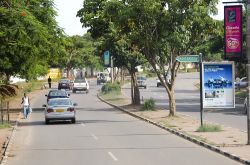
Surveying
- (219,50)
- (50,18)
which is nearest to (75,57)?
(219,50)

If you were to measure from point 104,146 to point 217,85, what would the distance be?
600cm

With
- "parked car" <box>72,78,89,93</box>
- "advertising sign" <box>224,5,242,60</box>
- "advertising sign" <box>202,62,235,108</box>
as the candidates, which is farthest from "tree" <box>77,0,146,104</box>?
"parked car" <box>72,78,89,93</box>

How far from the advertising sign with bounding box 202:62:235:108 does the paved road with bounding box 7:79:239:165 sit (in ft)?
7.46

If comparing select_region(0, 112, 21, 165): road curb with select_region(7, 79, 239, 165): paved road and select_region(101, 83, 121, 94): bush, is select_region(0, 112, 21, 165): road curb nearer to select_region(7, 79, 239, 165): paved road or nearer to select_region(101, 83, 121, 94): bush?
select_region(7, 79, 239, 165): paved road

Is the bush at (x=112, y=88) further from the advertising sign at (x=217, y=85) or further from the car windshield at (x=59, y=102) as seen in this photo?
the advertising sign at (x=217, y=85)

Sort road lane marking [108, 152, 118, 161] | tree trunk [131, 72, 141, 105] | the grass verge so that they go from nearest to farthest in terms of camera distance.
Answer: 1. road lane marking [108, 152, 118, 161]
2. the grass verge
3. tree trunk [131, 72, 141, 105]

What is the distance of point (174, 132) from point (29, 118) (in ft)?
46.7

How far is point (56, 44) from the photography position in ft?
129

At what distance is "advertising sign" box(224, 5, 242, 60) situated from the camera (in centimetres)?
2177

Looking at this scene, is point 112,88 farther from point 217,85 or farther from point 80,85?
point 217,85

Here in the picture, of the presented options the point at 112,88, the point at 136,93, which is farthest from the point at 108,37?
the point at 112,88

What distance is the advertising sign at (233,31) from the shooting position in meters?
21.8

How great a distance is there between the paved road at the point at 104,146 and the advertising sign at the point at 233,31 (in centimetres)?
373

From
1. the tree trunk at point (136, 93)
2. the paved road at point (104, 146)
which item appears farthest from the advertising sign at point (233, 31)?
the tree trunk at point (136, 93)
